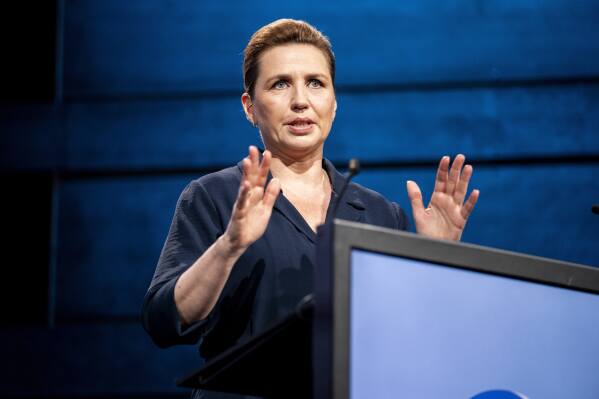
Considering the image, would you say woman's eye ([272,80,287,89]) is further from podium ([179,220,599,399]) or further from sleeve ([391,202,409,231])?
podium ([179,220,599,399])

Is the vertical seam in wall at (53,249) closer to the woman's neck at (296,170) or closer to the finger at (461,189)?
the woman's neck at (296,170)

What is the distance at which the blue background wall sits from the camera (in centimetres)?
339

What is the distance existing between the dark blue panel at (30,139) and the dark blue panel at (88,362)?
716 millimetres

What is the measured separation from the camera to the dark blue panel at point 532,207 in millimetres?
3330

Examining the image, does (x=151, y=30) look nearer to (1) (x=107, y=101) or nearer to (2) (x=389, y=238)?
(1) (x=107, y=101)

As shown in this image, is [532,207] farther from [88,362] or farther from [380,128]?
[88,362]

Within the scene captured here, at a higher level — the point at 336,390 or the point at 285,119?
the point at 285,119

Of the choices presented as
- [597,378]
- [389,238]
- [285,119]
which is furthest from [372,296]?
[285,119]

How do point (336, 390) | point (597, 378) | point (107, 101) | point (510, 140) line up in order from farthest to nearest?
point (107, 101) < point (510, 140) < point (597, 378) < point (336, 390)

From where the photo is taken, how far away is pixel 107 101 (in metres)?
3.62

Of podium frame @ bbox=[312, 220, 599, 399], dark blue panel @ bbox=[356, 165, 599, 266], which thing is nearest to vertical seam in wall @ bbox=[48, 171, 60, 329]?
dark blue panel @ bbox=[356, 165, 599, 266]

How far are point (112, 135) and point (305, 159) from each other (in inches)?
80.7

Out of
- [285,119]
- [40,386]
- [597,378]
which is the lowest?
[40,386]

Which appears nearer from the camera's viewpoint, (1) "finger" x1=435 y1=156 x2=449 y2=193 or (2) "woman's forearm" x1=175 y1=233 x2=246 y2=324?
(2) "woman's forearm" x1=175 y1=233 x2=246 y2=324
